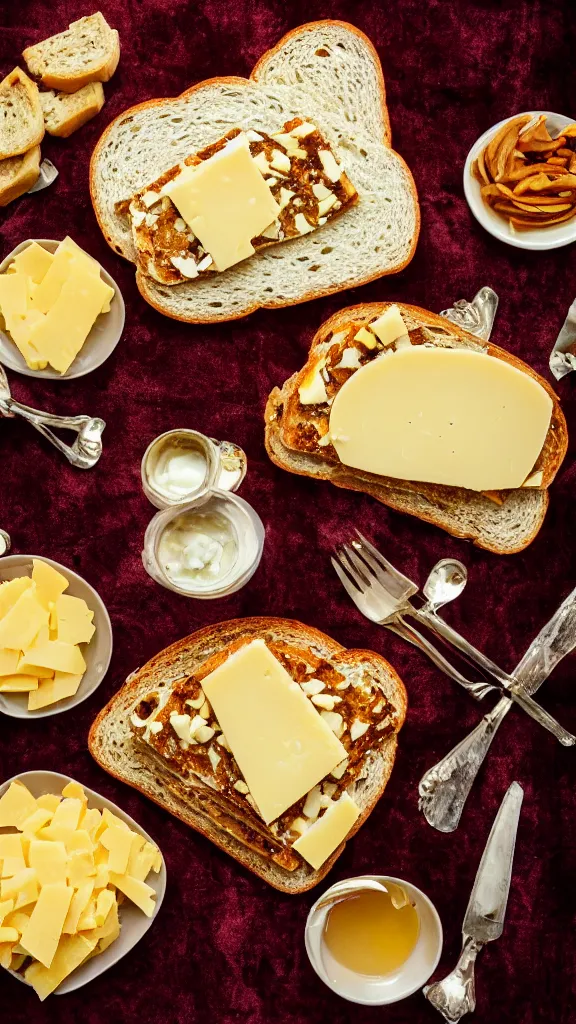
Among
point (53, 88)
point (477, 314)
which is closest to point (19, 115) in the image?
point (53, 88)

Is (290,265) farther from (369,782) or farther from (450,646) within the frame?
(369,782)

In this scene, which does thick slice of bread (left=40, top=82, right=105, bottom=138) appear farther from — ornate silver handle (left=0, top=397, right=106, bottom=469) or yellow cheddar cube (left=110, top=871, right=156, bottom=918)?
yellow cheddar cube (left=110, top=871, right=156, bottom=918)

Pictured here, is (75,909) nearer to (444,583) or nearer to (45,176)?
(444,583)

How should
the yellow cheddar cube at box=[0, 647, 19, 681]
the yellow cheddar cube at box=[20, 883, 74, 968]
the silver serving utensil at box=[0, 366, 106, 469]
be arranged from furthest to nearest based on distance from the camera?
the silver serving utensil at box=[0, 366, 106, 469], the yellow cheddar cube at box=[0, 647, 19, 681], the yellow cheddar cube at box=[20, 883, 74, 968]

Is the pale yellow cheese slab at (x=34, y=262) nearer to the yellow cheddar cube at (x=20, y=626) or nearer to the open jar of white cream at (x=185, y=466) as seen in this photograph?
the open jar of white cream at (x=185, y=466)

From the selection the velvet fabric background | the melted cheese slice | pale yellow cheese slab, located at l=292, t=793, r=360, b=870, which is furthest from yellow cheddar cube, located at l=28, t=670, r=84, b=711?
the melted cheese slice

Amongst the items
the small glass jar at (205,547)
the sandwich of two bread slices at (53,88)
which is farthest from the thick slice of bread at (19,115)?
the small glass jar at (205,547)
